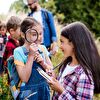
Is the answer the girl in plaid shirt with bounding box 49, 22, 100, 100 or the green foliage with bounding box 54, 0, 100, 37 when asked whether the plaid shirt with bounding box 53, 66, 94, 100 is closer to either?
the girl in plaid shirt with bounding box 49, 22, 100, 100

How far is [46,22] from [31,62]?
2.70 m

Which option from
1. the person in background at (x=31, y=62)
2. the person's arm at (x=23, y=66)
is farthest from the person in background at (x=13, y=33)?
the person's arm at (x=23, y=66)

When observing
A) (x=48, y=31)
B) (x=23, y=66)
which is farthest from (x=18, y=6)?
(x=23, y=66)

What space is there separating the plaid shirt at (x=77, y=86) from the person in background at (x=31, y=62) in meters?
0.57

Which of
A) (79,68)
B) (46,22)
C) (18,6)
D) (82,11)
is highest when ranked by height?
(18,6)

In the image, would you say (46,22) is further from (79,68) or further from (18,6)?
(18,6)

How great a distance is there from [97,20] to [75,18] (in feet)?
2.50

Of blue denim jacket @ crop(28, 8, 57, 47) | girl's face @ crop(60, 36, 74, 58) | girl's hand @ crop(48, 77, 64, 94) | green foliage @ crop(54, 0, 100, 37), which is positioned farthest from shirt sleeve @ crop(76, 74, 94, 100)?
green foliage @ crop(54, 0, 100, 37)

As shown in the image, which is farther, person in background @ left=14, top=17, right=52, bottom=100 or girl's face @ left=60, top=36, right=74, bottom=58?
person in background @ left=14, top=17, right=52, bottom=100

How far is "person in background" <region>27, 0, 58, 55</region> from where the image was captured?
716 centimetres

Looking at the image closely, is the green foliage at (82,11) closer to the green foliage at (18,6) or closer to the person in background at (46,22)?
the green foliage at (18,6)

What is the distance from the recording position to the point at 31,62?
15.1 feet

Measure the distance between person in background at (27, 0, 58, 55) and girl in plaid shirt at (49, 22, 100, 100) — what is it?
2.92 meters

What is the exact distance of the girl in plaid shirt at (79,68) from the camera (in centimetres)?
399
